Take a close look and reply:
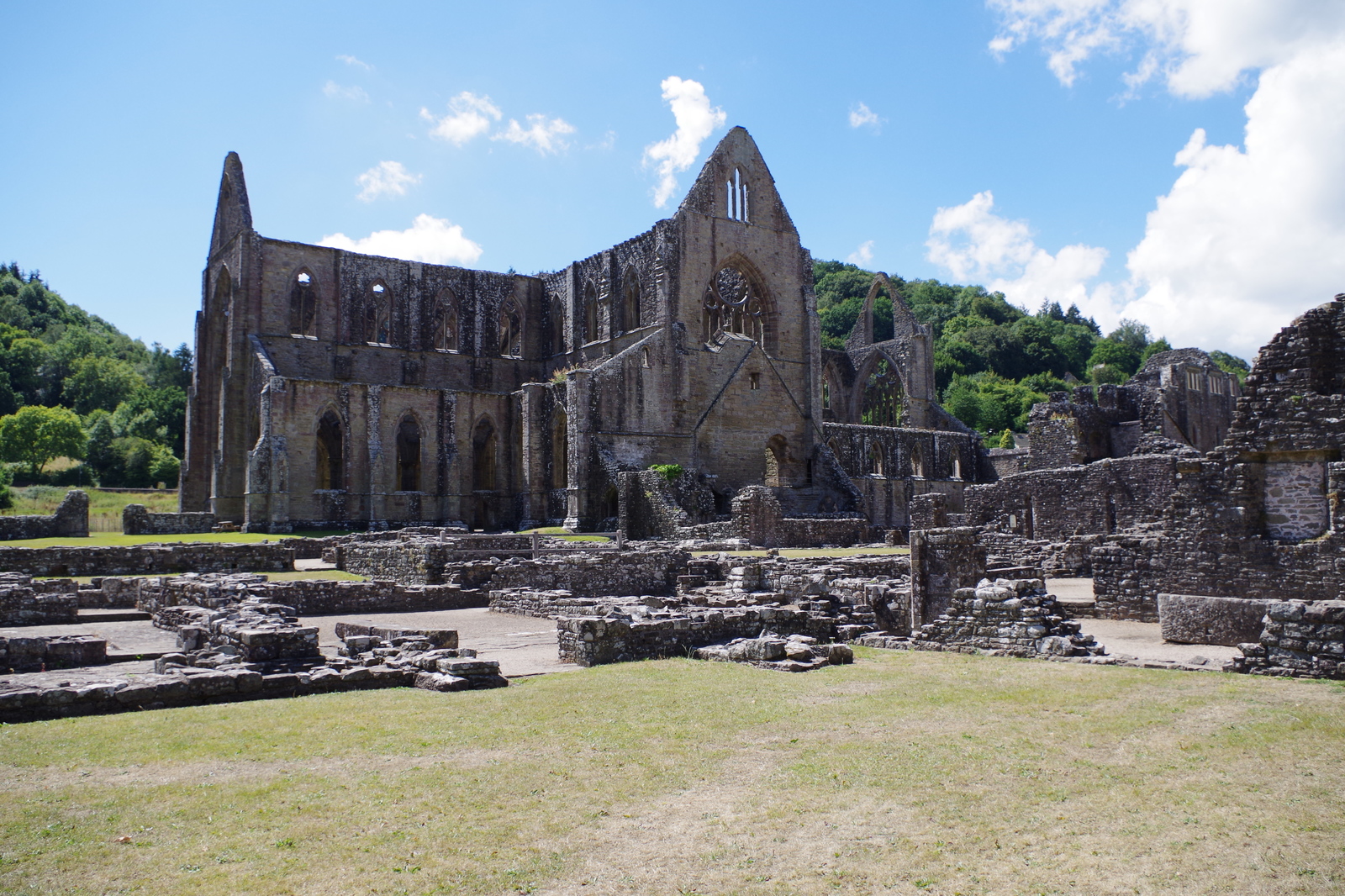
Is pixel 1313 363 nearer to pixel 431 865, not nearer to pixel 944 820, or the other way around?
pixel 944 820

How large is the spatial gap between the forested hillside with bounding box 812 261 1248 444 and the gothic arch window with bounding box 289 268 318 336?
51098 millimetres

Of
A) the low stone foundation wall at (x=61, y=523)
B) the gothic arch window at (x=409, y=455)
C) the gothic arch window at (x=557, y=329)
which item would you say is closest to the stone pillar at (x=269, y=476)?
the low stone foundation wall at (x=61, y=523)

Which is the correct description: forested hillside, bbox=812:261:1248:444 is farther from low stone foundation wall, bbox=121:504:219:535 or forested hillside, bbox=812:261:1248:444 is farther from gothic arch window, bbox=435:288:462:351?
low stone foundation wall, bbox=121:504:219:535

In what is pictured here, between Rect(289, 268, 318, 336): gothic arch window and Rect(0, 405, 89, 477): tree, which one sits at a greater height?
Rect(289, 268, 318, 336): gothic arch window

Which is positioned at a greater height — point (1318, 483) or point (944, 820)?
point (1318, 483)

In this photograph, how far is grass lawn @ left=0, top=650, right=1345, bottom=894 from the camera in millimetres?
4594

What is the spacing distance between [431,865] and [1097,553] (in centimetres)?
1348

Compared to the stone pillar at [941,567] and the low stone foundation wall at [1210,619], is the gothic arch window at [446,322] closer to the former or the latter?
the stone pillar at [941,567]

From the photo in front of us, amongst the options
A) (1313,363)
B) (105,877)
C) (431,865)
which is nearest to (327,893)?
(431,865)

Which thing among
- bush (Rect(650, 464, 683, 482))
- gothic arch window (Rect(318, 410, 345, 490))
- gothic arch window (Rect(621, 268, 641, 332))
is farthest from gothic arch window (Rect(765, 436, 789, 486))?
gothic arch window (Rect(318, 410, 345, 490))

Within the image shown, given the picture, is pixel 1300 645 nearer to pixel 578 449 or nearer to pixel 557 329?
pixel 578 449

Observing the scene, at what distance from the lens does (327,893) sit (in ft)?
14.3

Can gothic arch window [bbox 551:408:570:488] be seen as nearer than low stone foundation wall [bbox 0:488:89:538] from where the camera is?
No

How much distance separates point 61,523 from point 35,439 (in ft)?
126
